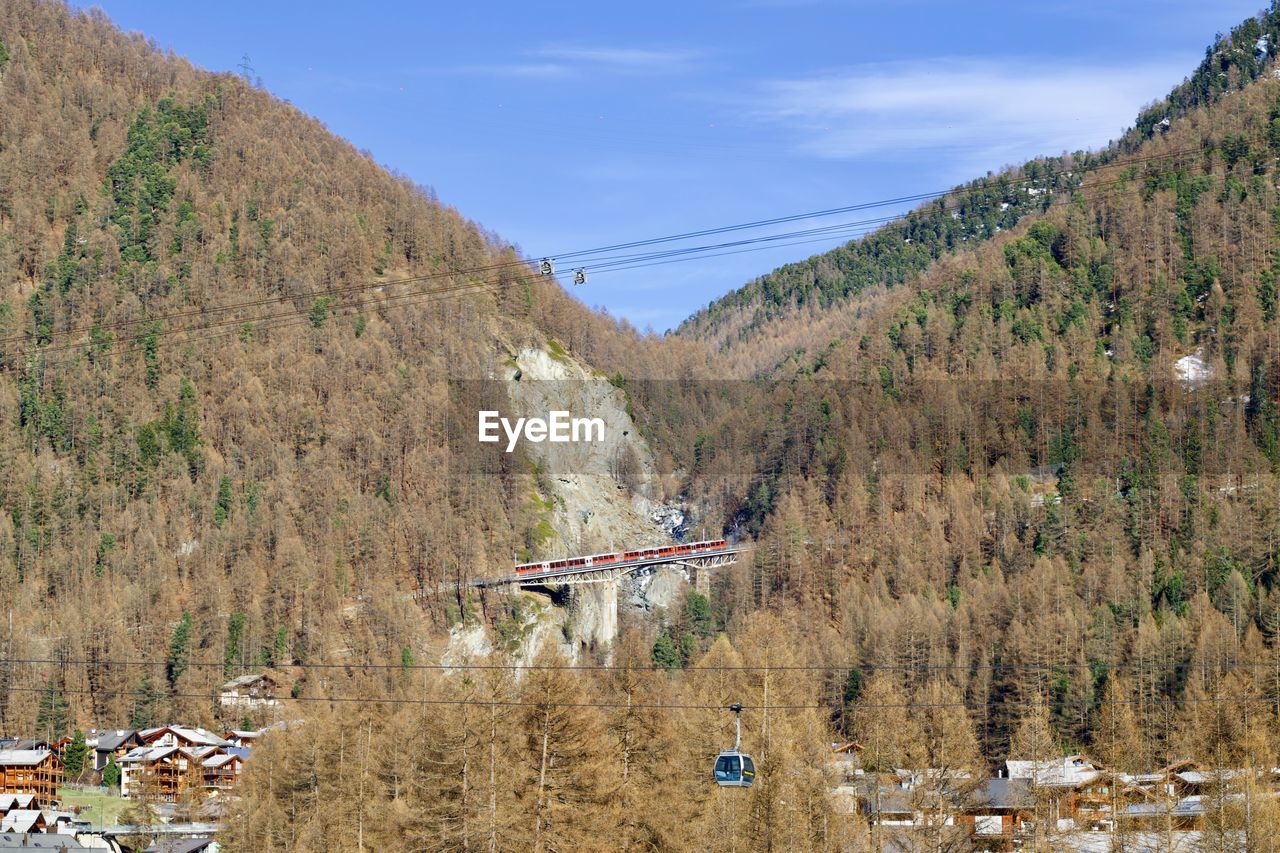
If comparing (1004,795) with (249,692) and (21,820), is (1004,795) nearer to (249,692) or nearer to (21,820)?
(21,820)

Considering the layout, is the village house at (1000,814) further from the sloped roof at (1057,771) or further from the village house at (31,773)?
the village house at (31,773)

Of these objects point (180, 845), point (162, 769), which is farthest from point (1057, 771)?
point (162, 769)

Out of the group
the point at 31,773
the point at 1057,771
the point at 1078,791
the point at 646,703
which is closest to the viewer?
the point at 646,703

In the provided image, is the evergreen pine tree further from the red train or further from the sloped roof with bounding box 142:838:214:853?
Answer: the red train

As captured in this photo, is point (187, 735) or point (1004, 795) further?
point (187, 735)

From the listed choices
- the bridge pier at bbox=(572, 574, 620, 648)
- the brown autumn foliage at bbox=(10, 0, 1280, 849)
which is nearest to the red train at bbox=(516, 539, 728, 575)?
the bridge pier at bbox=(572, 574, 620, 648)

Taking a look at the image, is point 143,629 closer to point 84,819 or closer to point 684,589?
point 84,819

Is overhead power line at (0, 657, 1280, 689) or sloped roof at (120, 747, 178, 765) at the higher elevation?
overhead power line at (0, 657, 1280, 689)
